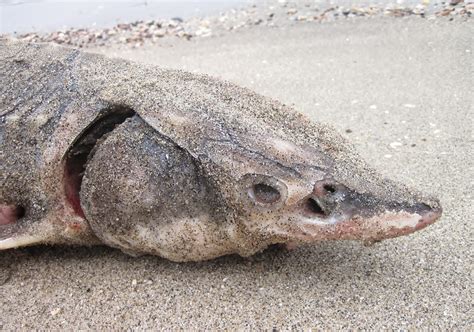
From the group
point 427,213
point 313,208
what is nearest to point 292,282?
point 313,208

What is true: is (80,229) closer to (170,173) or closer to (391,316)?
(170,173)

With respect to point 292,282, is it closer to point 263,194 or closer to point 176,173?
point 263,194

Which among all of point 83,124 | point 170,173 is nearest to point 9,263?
point 83,124

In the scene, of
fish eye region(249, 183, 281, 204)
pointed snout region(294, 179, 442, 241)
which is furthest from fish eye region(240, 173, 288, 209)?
pointed snout region(294, 179, 442, 241)

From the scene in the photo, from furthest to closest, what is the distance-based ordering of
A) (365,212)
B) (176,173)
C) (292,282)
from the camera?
(292,282), (176,173), (365,212)

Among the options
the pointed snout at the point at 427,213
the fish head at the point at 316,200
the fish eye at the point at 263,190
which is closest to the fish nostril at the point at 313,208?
the fish head at the point at 316,200

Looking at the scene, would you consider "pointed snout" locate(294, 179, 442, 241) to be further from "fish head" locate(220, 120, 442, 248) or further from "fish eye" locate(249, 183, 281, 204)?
"fish eye" locate(249, 183, 281, 204)
